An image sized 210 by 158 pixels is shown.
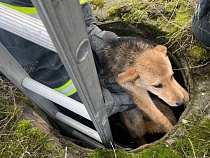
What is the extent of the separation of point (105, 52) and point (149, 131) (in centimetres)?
83

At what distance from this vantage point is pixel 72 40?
120 centimetres

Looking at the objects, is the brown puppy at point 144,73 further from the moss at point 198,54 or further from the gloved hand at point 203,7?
the gloved hand at point 203,7

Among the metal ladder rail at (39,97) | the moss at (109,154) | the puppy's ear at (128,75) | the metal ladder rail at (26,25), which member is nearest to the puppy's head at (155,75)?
the puppy's ear at (128,75)

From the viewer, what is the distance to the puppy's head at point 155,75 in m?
2.62

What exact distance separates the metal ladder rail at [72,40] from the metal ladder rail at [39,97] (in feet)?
1.52

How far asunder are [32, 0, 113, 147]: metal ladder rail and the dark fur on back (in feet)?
3.60

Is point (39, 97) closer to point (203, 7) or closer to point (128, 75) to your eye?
point (128, 75)

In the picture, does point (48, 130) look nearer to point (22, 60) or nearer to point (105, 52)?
point (22, 60)

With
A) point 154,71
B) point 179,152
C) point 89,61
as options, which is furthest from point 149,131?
point 89,61

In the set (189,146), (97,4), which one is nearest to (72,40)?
(189,146)

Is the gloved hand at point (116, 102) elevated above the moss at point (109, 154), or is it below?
below

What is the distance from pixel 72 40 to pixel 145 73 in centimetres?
154

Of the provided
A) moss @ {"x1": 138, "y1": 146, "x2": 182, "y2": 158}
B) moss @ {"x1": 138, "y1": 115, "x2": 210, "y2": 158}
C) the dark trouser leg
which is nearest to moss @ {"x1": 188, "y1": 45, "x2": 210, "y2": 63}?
the dark trouser leg

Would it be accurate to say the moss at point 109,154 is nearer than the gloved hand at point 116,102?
Yes
